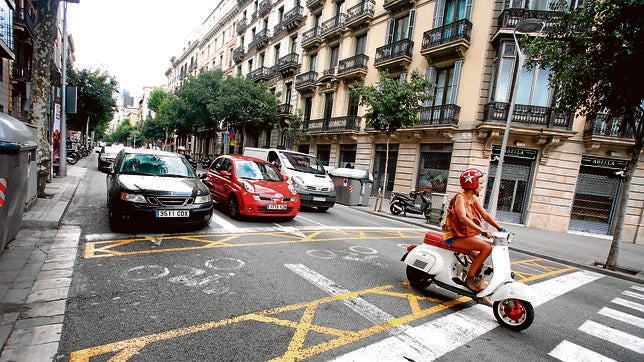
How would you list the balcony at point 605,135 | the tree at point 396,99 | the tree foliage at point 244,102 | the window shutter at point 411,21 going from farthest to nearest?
→ 1. the tree foliage at point 244,102
2. the window shutter at point 411,21
3. the balcony at point 605,135
4. the tree at point 396,99

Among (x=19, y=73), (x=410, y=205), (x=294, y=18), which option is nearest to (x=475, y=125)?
(x=410, y=205)

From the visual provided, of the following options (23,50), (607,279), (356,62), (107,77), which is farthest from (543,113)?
(107,77)

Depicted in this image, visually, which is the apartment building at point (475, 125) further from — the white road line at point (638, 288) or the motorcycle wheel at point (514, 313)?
the motorcycle wheel at point (514, 313)

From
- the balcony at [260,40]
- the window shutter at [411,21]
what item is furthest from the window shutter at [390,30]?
the balcony at [260,40]

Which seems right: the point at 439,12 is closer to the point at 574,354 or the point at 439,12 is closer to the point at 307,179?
the point at 307,179

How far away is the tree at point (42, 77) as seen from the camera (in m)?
7.26

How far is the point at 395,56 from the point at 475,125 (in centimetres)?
659

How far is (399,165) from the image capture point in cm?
1767

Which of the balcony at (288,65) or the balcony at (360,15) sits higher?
the balcony at (360,15)

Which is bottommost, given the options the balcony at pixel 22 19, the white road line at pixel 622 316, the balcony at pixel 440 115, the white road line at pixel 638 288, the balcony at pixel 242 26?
the white road line at pixel 638 288

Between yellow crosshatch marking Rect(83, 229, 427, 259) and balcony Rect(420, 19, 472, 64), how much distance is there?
39.0 ft

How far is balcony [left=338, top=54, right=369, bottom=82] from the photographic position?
19906mm

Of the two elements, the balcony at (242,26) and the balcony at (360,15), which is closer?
the balcony at (360,15)

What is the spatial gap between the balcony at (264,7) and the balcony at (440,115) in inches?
886
